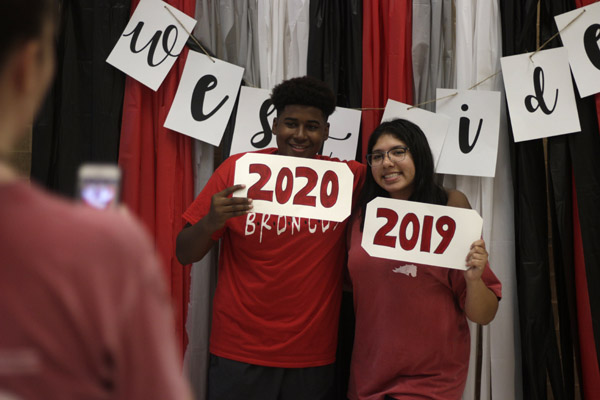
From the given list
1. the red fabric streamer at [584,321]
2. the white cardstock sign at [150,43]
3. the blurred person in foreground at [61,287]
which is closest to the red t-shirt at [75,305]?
the blurred person in foreground at [61,287]

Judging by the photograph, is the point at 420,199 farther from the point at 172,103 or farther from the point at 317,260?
the point at 172,103

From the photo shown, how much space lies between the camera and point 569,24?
7.41 ft

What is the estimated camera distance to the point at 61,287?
50 cm

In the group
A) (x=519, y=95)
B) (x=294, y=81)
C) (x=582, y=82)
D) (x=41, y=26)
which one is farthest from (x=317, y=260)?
(x=41, y=26)

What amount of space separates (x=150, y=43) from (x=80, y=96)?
0.34 meters

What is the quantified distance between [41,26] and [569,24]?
215 centimetres

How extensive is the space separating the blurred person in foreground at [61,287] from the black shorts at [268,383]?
4.52 feet

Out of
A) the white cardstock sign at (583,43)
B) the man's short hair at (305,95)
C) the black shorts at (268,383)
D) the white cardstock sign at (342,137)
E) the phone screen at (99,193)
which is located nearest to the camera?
the phone screen at (99,193)

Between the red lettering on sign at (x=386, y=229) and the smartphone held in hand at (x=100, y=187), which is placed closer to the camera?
the smartphone held in hand at (x=100, y=187)

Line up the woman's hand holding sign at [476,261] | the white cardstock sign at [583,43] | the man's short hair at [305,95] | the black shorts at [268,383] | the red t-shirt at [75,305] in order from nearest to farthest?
the red t-shirt at [75,305] < the woman's hand holding sign at [476,261] < the black shorts at [268,383] < the man's short hair at [305,95] < the white cardstock sign at [583,43]

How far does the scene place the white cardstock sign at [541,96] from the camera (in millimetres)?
2250

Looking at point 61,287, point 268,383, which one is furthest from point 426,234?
point 61,287

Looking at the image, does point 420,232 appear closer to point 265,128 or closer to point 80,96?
point 265,128

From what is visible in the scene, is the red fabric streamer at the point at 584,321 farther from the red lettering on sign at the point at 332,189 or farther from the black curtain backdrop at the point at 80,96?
the black curtain backdrop at the point at 80,96
